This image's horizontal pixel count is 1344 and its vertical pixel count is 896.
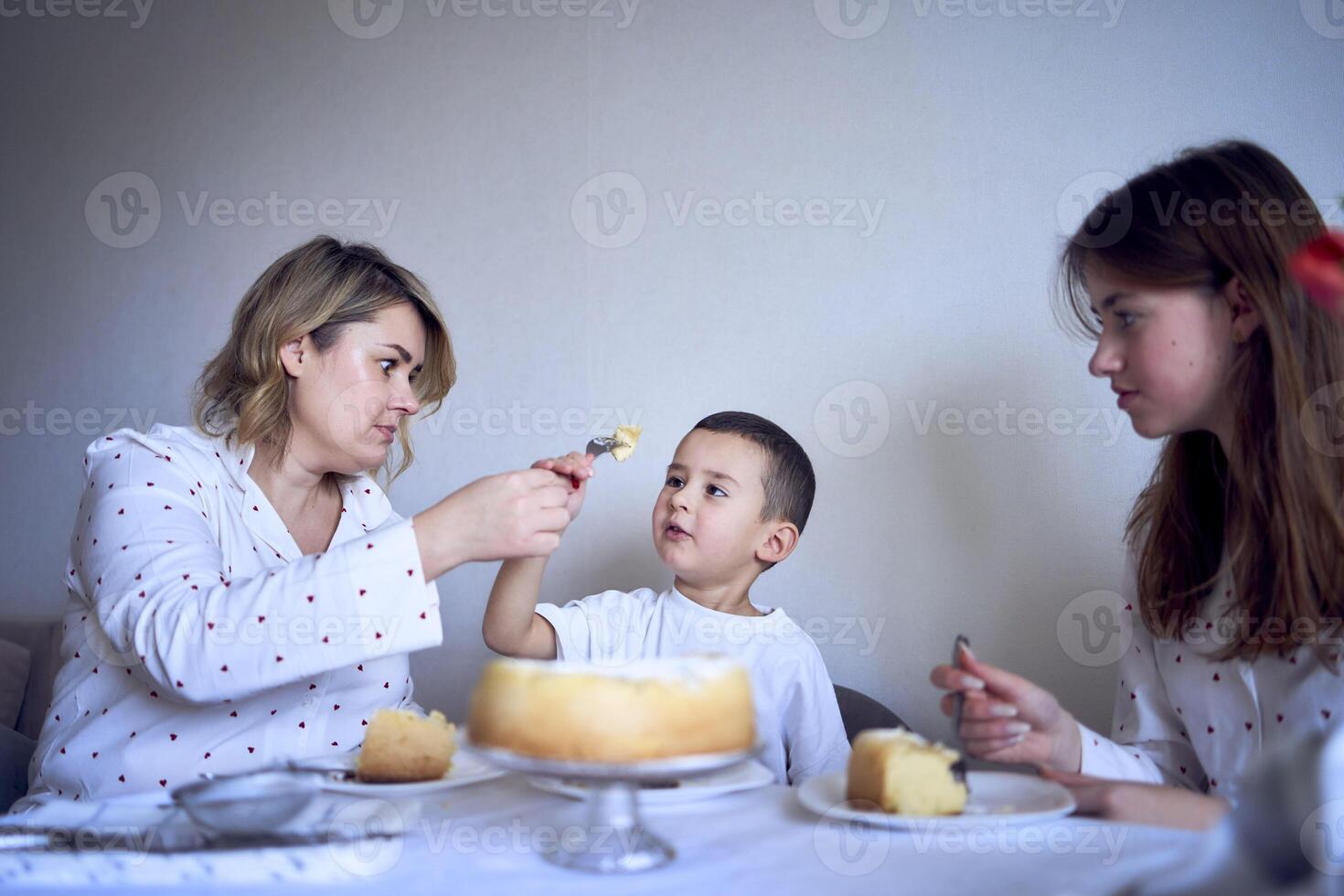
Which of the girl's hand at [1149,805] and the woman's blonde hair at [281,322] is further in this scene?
the woman's blonde hair at [281,322]

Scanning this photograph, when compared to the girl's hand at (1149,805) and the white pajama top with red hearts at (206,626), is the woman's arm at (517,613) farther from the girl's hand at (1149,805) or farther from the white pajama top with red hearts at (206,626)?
the girl's hand at (1149,805)

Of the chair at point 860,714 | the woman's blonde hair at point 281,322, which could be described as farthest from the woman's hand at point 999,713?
the woman's blonde hair at point 281,322

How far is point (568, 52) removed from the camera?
2.29m

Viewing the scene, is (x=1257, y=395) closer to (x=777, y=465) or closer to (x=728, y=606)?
(x=777, y=465)

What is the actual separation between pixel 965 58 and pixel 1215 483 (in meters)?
1.05

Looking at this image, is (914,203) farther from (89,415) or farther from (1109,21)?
(89,415)

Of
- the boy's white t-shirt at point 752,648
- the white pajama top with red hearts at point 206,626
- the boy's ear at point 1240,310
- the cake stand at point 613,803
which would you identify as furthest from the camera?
the boy's white t-shirt at point 752,648

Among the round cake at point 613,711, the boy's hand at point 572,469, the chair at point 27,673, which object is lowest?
the chair at point 27,673

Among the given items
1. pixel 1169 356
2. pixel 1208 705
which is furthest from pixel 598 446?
pixel 1208 705

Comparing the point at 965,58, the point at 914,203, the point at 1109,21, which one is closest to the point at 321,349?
the point at 914,203

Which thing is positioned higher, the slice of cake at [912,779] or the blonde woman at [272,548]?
the blonde woman at [272,548]

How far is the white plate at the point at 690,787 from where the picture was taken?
1020 millimetres

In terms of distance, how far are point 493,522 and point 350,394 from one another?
56 cm

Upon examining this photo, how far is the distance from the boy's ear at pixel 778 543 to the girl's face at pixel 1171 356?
703 millimetres
